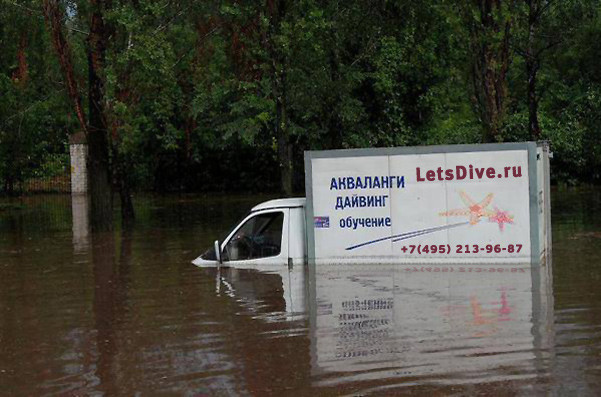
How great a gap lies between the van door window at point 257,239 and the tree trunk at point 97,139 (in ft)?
38.0

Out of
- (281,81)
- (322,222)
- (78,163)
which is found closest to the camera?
Answer: (322,222)

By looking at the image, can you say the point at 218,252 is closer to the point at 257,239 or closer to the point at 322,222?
the point at 257,239

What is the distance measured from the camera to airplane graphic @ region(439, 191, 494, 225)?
1844 cm

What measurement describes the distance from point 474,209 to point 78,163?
39.9m

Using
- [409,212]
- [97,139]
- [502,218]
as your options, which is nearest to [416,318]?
[502,218]

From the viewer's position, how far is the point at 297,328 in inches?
543

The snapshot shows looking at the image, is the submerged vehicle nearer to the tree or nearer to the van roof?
the van roof

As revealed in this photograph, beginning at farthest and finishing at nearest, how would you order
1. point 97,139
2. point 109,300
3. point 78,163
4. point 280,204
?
point 78,163 < point 97,139 < point 280,204 < point 109,300

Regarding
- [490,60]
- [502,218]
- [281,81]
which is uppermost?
[490,60]

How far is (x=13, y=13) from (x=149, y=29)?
4.13m

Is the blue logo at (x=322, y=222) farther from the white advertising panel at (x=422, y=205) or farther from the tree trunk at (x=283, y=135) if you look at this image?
the tree trunk at (x=283, y=135)

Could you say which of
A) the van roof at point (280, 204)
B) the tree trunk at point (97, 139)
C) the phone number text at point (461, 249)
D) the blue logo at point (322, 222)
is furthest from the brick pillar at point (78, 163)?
the phone number text at point (461, 249)

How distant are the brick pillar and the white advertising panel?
123 ft

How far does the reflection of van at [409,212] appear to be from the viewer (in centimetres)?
1831
